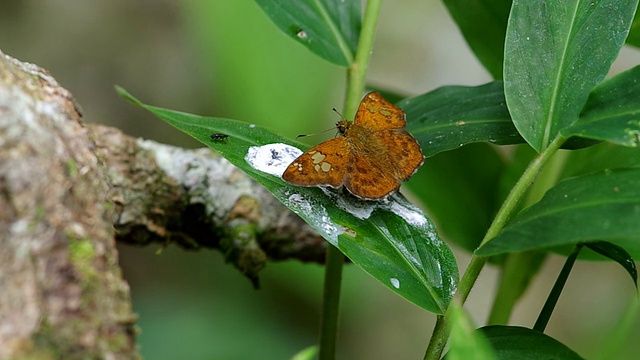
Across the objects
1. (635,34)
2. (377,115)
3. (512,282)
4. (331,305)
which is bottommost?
(331,305)

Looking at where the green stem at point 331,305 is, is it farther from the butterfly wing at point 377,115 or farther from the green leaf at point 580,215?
the green leaf at point 580,215

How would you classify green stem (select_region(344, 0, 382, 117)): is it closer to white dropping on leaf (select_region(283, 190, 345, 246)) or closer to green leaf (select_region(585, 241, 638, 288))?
white dropping on leaf (select_region(283, 190, 345, 246))

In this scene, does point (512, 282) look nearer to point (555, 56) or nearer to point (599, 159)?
point (599, 159)

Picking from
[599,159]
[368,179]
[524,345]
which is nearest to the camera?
[524,345]

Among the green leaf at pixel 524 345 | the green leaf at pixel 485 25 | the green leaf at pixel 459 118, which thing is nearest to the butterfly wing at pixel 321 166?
the green leaf at pixel 459 118

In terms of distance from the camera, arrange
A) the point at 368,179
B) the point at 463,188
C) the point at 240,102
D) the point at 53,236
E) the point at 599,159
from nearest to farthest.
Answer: the point at 53,236, the point at 368,179, the point at 599,159, the point at 463,188, the point at 240,102

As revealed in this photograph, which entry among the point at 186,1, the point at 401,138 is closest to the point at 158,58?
the point at 186,1

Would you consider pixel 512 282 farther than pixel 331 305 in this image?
Yes

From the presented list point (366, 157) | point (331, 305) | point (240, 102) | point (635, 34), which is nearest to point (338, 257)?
point (331, 305)
